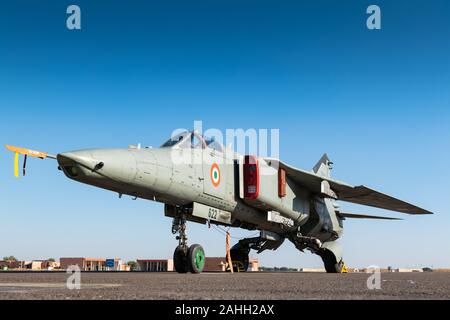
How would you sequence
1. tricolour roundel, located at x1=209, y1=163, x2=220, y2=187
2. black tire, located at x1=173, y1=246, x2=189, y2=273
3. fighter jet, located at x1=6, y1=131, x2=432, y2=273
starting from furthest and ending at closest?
tricolour roundel, located at x1=209, y1=163, x2=220, y2=187, black tire, located at x1=173, y1=246, x2=189, y2=273, fighter jet, located at x1=6, y1=131, x2=432, y2=273

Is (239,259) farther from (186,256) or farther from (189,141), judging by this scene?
(189,141)

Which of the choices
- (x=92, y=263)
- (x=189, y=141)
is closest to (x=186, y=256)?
(x=189, y=141)

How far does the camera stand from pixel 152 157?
1192 cm

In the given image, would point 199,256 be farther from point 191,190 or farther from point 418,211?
point 418,211

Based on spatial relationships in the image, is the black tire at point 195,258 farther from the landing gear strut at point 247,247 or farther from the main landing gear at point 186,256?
the landing gear strut at point 247,247

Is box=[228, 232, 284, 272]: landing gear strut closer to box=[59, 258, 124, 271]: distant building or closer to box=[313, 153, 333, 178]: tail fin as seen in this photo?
box=[313, 153, 333, 178]: tail fin

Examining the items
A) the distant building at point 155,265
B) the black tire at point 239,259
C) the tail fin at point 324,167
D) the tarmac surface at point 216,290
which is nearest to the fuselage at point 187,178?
the black tire at point 239,259

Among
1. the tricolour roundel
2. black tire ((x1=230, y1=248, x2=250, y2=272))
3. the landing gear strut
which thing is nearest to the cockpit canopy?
the tricolour roundel

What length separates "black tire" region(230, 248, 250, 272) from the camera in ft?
68.7

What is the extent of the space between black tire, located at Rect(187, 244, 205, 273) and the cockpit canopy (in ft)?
8.86

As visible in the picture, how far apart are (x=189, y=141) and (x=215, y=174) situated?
1.38 metres
